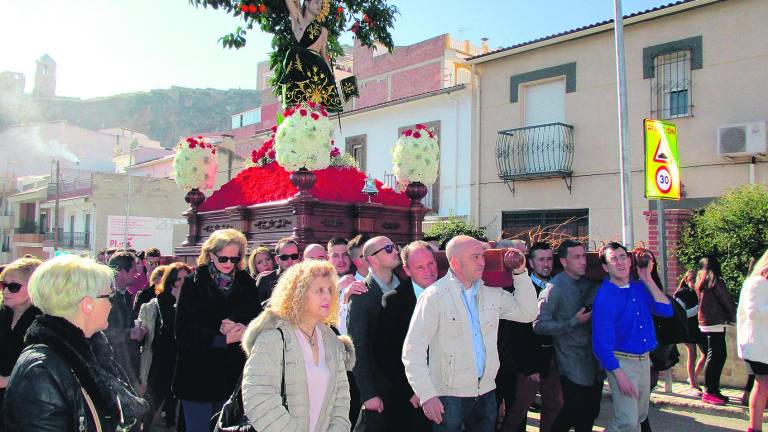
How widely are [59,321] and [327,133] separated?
5063mm

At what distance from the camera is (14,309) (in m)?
4.03

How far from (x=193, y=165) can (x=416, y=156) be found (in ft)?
10.5

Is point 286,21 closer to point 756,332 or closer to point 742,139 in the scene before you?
point 756,332

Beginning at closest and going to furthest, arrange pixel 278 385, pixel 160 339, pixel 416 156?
1. pixel 278 385
2. pixel 160 339
3. pixel 416 156

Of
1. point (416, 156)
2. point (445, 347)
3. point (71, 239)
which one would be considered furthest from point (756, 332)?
point (71, 239)

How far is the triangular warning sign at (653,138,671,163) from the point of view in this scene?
25.6ft

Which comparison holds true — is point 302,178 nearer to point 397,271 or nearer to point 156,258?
point 397,271

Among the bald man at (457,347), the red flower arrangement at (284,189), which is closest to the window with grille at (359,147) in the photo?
the red flower arrangement at (284,189)

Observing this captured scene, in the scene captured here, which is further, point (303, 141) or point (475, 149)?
point (475, 149)

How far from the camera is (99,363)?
250 cm

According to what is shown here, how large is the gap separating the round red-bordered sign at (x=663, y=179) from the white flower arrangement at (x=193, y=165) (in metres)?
5.80

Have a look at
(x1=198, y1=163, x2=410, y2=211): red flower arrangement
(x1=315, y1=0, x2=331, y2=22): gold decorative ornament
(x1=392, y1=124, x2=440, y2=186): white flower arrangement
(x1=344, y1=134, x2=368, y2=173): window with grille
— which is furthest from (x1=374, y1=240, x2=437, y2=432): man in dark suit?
(x1=344, y1=134, x2=368, y2=173): window with grille

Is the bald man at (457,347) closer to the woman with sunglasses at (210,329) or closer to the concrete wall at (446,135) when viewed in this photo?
the woman with sunglasses at (210,329)

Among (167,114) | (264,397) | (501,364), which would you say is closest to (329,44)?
(501,364)
